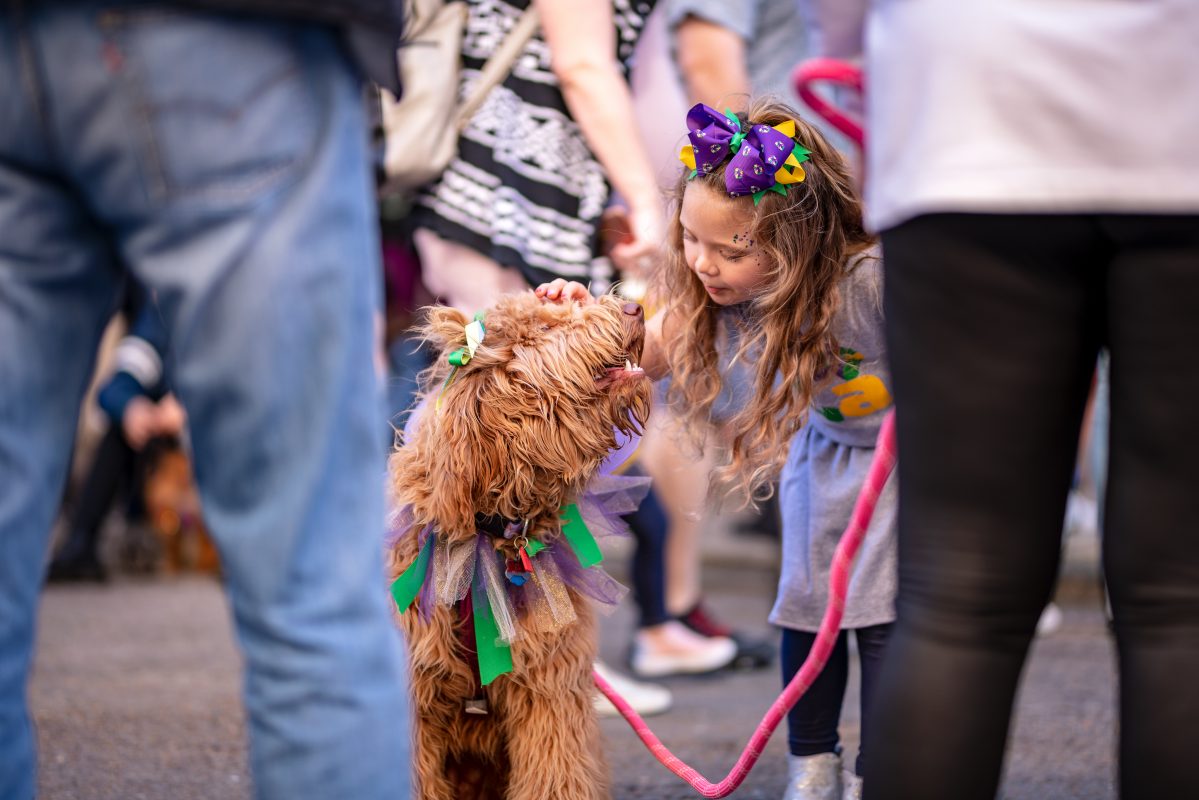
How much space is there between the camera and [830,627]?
221 cm

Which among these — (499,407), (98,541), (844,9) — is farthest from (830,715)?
(98,541)

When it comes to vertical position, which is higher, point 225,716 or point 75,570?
point 225,716

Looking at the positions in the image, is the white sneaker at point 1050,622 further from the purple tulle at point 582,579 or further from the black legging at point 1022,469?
the black legging at point 1022,469

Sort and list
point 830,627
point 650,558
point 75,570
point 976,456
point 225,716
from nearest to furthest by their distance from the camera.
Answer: point 976,456 → point 830,627 → point 225,716 → point 650,558 → point 75,570

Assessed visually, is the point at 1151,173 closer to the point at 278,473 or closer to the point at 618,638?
the point at 278,473

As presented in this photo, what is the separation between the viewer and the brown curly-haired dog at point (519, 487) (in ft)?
7.68

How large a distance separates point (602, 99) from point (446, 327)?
2.63 ft

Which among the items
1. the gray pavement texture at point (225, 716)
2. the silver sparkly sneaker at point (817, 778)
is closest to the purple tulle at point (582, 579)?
the silver sparkly sneaker at point (817, 778)

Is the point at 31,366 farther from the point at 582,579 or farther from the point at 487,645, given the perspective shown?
the point at 582,579

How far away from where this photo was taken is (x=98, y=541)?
6734mm

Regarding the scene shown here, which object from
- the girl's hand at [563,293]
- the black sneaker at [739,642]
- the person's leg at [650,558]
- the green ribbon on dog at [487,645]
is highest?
the girl's hand at [563,293]

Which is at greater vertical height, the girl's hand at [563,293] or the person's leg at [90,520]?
the girl's hand at [563,293]

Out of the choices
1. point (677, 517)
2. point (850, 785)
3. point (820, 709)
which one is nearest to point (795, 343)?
point (820, 709)

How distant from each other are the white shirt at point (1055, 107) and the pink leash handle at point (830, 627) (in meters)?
0.52
